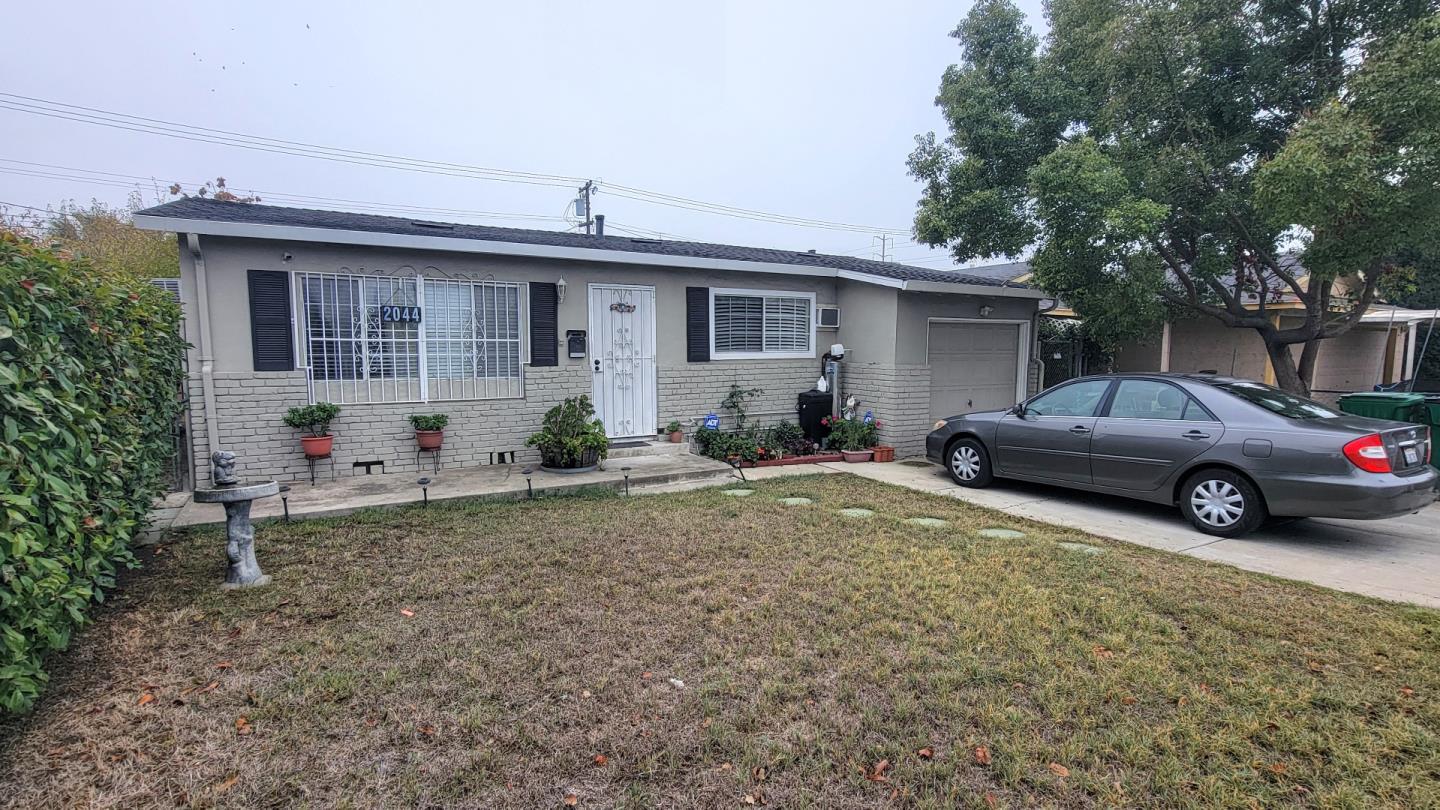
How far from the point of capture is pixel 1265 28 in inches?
329

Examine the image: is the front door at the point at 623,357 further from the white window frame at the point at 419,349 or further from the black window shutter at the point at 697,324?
the white window frame at the point at 419,349

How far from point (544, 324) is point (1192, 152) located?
849 centimetres

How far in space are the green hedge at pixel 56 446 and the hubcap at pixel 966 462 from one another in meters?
7.29

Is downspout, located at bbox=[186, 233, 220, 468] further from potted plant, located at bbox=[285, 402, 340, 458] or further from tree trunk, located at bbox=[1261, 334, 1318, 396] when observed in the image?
tree trunk, located at bbox=[1261, 334, 1318, 396]

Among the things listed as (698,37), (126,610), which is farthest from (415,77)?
(126,610)

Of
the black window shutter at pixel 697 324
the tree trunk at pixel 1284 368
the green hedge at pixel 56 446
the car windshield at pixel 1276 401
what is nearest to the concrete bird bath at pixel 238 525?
the green hedge at pixel 56 446

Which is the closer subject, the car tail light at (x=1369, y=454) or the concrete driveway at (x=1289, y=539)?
the concrete driveway at (x=1289, y=539)

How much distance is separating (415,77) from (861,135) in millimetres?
11654

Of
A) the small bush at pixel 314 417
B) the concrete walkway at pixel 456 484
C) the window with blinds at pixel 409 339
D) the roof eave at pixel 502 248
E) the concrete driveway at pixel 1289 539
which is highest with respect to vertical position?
the roof eave at pixel 502 248

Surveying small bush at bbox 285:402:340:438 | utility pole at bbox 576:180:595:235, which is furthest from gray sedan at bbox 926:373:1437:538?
utility pole at bbox 576:180:595:235

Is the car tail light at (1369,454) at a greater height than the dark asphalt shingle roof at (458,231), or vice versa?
the dark asphalt shingle roof at (458,231)

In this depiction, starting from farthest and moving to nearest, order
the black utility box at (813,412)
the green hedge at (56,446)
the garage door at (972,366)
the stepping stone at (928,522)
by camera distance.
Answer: the garage door at (972,366), the black utility box at (813,412), the stepping stone at (928,522), the green hedge at (56,446)

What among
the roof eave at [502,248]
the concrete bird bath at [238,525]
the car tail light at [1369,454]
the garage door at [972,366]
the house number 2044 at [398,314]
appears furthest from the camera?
the garage door at [972,366]

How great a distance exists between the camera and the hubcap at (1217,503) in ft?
18.2
